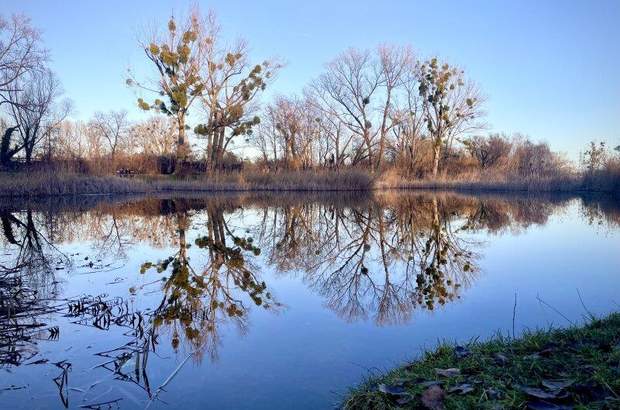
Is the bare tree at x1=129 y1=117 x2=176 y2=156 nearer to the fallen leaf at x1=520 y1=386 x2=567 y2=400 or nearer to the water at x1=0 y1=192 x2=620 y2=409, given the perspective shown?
the water at x1=0 y1=192 x2=620 y2=409

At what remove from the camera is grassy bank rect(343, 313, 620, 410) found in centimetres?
219

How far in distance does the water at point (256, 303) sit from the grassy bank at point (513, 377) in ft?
1.33

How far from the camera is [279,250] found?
8.13m

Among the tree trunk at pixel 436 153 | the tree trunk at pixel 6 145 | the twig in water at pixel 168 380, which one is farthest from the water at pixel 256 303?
the tree trunk at pixel 436 153

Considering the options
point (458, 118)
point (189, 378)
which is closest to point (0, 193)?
point (189, 378)

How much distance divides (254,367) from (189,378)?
1.54ft

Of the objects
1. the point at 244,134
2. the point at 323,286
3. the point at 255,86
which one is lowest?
the point at 323,286

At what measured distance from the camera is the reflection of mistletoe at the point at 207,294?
13.3 ft

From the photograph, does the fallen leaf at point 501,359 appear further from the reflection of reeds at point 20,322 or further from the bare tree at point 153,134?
the bare tree at point 153,134

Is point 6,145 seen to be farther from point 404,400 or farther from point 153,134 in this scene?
point 404,400

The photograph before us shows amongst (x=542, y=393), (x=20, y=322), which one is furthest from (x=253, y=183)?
(x=542, y=393)

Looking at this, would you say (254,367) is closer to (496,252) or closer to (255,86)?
(496,252)

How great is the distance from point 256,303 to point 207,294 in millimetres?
582

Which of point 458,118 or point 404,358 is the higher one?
point 458,118
